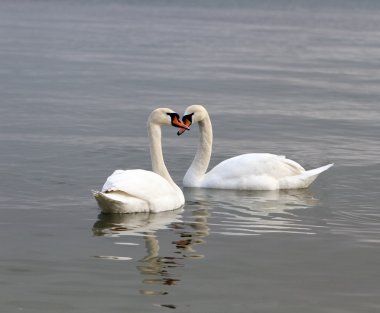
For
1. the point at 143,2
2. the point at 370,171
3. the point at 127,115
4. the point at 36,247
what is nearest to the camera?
the point at 36,247

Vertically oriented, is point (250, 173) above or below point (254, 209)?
above

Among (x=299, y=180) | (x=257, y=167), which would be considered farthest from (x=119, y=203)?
(x=299, y=180)

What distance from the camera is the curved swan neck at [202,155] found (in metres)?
16.6

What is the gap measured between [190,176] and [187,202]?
129cm

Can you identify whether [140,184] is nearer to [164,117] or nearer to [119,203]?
[119,203]

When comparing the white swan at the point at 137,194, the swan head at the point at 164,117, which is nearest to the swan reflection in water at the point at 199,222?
the white swan at the point at 137,194

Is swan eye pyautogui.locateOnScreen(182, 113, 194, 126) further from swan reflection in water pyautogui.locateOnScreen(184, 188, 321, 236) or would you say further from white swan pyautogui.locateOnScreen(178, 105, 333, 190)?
swan reflection in water pyautogui.locateOnScreen(184, 188, 321, 236)

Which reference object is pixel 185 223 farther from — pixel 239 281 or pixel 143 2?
pixel 143 2

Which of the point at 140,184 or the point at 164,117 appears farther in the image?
the point at 164,117

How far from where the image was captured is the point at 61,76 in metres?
34.5

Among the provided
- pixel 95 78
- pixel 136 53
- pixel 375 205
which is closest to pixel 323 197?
pixel 375 205

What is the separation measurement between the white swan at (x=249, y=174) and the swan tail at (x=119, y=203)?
2.36 m

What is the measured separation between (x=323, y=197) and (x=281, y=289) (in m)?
5.24

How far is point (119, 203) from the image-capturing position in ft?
45.4
